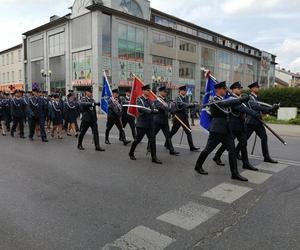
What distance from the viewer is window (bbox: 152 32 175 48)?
42503 mm

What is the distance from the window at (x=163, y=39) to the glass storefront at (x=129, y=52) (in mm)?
2432

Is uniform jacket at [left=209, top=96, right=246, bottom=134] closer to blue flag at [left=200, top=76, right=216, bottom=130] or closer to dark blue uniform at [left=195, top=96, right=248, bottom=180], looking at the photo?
dark blue uniform at [left=195, top=96, right=248, bottom=180]

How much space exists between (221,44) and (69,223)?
55547mm

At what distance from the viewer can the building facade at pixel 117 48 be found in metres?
36.3

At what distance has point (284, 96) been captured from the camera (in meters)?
27.5

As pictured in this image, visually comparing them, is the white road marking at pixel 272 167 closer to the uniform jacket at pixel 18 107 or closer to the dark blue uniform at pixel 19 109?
the dark blue uniform at pixel 19 109

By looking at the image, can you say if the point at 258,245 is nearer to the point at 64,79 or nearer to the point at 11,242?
the point at 11,242

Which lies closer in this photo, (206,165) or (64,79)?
(206,165)

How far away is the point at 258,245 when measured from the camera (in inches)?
138

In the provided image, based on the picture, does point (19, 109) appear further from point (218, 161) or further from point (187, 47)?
point (187, 47)

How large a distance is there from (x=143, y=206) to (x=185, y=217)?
2.24ft

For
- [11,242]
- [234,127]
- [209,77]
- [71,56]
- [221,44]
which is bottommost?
[11,242]

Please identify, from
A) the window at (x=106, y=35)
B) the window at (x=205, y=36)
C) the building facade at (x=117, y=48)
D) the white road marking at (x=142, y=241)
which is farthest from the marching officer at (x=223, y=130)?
the window at (x=205, y=36)

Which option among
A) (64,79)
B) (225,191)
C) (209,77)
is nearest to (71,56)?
(64,79)
